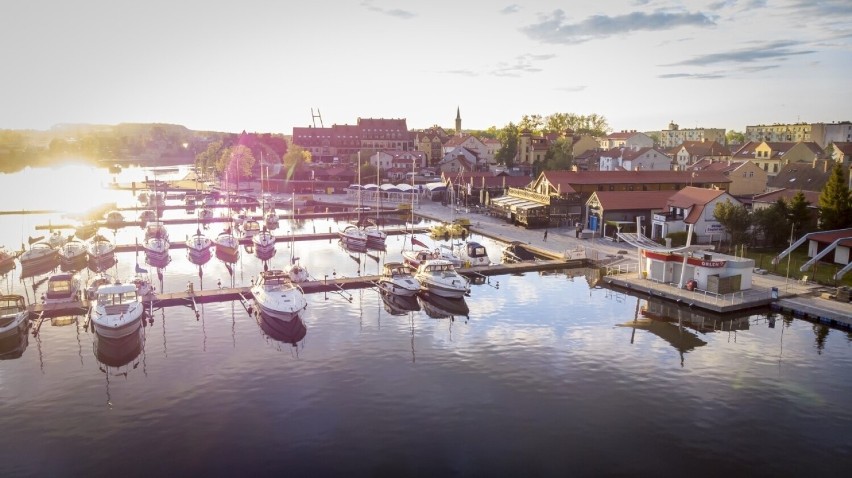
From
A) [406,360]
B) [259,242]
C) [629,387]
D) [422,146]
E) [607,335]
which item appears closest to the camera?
[629,387]

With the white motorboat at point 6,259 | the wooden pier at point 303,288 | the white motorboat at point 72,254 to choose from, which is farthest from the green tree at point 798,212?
the white motorboat at point 6,259

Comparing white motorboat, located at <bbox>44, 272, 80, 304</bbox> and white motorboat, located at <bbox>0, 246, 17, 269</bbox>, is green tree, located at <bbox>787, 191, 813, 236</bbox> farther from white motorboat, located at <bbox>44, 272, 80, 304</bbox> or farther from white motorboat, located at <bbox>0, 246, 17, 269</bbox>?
white motorboat, located at <bbox>0, 246, 17, 269</bbox>

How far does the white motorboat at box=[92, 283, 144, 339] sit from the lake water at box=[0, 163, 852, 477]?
2.71 feet

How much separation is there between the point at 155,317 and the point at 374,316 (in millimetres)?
14574

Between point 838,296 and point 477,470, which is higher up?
point 838,296

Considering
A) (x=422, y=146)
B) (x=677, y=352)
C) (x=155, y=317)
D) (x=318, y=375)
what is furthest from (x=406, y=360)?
(x=422, y=146)

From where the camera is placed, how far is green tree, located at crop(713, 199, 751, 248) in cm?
5494

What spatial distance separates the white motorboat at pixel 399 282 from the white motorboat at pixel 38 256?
110 ft

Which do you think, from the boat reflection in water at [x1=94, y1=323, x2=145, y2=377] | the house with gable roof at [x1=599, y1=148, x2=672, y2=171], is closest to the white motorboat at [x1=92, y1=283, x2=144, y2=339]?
the boat reflection in water at [x1=94, y1=323, x2=145, y2=377]

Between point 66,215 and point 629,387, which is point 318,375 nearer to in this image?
point 629,387

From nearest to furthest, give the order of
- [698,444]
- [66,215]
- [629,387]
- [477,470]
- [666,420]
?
[477,470], [698,444], [666,420], [629,387], [66,215]

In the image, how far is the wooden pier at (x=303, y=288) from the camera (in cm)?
4119

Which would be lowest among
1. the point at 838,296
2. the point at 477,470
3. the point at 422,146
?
the point at 477,470

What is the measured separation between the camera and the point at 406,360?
107 feet
